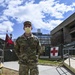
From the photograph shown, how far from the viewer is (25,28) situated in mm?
4727

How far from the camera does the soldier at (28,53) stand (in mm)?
4711

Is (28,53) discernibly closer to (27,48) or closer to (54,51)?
(27,48)

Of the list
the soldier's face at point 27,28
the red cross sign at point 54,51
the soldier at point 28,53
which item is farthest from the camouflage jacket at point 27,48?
the red cross sign at point 54,51

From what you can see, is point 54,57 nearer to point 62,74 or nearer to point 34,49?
point 62,74

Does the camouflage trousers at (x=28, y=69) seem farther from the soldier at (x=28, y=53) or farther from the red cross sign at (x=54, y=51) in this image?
the red cross sign at (x=54, y=51)

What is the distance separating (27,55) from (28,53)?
4cm

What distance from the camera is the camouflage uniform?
15.5 ft

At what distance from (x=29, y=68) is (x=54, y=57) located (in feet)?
55.4

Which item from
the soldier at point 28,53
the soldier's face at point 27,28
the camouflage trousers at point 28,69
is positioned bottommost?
the camouflage trousers at point 28,69

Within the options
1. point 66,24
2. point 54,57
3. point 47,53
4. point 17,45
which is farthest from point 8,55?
point 66,24

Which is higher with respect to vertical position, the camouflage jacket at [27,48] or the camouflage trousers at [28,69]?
the camouflage jacket at [27,48]

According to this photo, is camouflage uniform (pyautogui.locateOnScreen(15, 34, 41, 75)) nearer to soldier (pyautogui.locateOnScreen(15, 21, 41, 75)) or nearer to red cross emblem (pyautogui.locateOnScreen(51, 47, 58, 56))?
soldier (pyautogui.locateOnScreen(15, 21, 41, 75))

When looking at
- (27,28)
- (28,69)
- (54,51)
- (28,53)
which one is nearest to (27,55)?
(28,53)

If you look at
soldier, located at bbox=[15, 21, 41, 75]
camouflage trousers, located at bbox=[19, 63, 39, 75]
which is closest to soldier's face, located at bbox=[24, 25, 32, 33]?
soldier, located at bbox=[15, 21, 41, 75]
